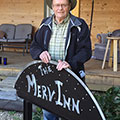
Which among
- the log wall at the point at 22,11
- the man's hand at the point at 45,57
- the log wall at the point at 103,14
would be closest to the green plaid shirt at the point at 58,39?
the man's hand at the point at 45,57

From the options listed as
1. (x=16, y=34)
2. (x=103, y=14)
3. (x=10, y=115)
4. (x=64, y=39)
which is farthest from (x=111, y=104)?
(x=16, y=34)

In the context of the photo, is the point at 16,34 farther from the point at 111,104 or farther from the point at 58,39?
the point at 58,39

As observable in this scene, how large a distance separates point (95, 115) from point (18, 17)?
5.56 metres

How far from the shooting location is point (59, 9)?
1385 millimetres

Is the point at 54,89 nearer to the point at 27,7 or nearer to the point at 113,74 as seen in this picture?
the point at 113,74

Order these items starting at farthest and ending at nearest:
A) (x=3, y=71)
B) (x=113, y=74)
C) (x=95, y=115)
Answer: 1. (x=3, y=71)
2. (x=113, y=74)
3. (x=95, y=115)

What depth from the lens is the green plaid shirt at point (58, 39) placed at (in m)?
1.46

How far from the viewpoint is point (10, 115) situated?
274 cm

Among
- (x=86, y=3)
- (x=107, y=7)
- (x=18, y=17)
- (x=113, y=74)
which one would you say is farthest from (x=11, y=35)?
(x=113, y=74)

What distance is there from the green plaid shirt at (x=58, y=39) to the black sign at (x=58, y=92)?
23 cm

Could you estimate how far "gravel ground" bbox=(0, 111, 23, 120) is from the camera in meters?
2.67

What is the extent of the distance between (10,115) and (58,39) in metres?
1.63

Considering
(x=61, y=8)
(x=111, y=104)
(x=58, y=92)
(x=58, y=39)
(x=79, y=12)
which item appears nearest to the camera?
(x=58, y=92)

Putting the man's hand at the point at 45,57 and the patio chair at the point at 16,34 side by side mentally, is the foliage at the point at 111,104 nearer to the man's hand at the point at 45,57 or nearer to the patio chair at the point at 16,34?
the man's hand at the point at 45,57
